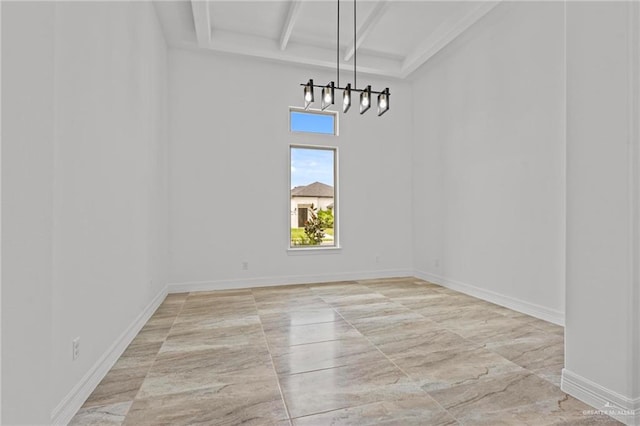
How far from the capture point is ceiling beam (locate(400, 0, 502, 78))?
3918 mm

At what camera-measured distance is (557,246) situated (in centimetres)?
331

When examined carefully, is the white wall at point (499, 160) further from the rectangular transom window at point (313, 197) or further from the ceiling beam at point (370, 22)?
the rectangular transom window at point (313, 197)

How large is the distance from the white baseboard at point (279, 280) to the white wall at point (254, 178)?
19mm

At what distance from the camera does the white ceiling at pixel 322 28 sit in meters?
3.99

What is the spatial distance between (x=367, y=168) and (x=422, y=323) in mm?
2988

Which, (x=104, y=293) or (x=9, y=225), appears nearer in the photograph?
(x=9, y=225)

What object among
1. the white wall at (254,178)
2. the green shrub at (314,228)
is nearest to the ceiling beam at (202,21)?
the white wall at (254,178)

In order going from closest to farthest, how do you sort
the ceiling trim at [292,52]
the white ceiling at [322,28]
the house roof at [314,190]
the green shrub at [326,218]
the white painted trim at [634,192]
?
the white painted trim at [634,192] → the white ceiling at [322,28] → the ceiling trim at [292,52] → the house roof at [314,190] → the green shrub at [326,218]

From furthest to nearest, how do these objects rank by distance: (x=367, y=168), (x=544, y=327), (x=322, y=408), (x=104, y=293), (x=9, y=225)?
(x=367, y=168) < (x=544, y=327) < (x=104, y=293) < (x=322, y=408) < (x=9, y=225)

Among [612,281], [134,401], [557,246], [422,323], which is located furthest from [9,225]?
[557,246]

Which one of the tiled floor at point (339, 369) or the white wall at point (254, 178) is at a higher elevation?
the white wall at point (254, 178)

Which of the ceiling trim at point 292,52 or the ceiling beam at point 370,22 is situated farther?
the ceiling trim at point 292,52

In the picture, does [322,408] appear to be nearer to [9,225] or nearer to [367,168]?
[9,225]

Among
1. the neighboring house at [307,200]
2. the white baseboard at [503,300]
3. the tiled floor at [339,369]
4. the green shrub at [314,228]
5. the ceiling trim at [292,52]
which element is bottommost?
the tiled floor at [339,369]
